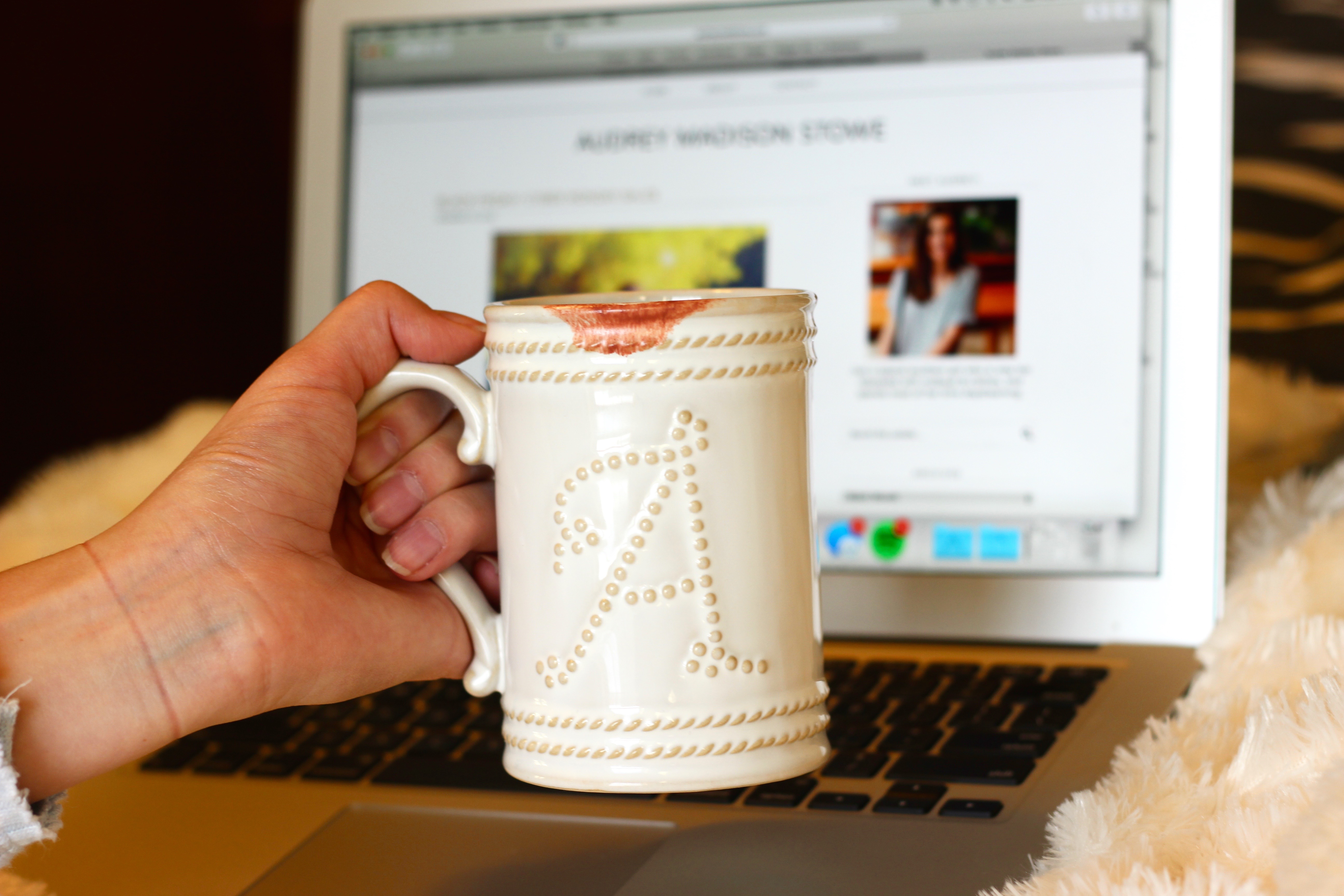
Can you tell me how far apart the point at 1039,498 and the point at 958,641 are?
0.13 meters

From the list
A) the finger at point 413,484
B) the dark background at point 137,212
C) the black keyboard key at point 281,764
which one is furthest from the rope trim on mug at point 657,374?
the dark background at point 137,212

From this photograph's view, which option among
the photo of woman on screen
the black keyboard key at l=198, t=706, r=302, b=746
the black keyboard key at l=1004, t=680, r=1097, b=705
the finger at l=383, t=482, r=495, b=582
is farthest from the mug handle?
the photo of woman on screen

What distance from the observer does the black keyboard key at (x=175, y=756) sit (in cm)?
63

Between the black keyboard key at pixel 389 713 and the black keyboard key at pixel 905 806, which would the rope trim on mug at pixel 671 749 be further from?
the black keyboard key at pixel 389 713

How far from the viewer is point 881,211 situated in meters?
0.84

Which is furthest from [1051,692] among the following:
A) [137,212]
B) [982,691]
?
[137,212]

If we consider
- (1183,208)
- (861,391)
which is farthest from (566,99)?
(1183,208)

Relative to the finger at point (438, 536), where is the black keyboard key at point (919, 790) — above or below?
below

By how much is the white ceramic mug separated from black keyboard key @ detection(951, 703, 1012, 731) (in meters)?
0.20

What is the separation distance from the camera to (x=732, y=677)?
434mm

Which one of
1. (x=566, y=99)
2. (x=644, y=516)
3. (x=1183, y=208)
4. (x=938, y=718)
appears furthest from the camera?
(x=566, y=99)

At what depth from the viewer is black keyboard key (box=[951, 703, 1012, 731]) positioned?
0.62 m

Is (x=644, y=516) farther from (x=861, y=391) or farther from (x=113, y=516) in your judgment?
(x=113, y=516)

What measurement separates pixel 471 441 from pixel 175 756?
31 centimetres
